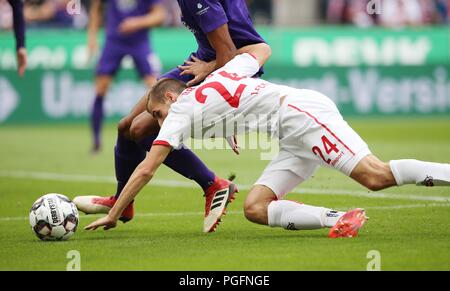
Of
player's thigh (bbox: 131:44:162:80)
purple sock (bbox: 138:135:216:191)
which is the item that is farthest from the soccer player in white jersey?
player's thigh (bbox: 131:44:162:80)

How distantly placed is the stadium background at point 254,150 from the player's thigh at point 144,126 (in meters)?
0.82

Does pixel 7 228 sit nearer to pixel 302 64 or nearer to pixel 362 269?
pixel 362 269

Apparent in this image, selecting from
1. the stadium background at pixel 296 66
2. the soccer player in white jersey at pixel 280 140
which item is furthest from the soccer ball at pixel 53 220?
the stadium background at pixel 296 66

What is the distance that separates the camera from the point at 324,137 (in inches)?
300

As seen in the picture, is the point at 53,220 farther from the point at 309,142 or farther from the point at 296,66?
the point at 296,66

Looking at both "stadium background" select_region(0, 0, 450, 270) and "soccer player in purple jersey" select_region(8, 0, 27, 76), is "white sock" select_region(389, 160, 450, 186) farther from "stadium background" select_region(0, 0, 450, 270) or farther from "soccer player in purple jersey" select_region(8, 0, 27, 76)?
"soccer player in purple jersey" select_region(8, 0, 27, 76)

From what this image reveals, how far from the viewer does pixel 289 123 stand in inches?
307

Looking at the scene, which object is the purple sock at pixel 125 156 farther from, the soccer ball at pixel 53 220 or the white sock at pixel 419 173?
the white sock at pixel 419 173

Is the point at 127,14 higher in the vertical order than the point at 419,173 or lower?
lower

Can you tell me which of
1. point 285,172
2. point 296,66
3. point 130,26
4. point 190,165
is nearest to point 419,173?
point 285,172

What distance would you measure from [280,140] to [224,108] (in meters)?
0.55

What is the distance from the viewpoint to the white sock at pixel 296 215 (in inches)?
309

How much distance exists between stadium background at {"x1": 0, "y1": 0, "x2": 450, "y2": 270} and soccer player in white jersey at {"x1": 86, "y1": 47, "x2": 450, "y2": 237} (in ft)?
0.70
